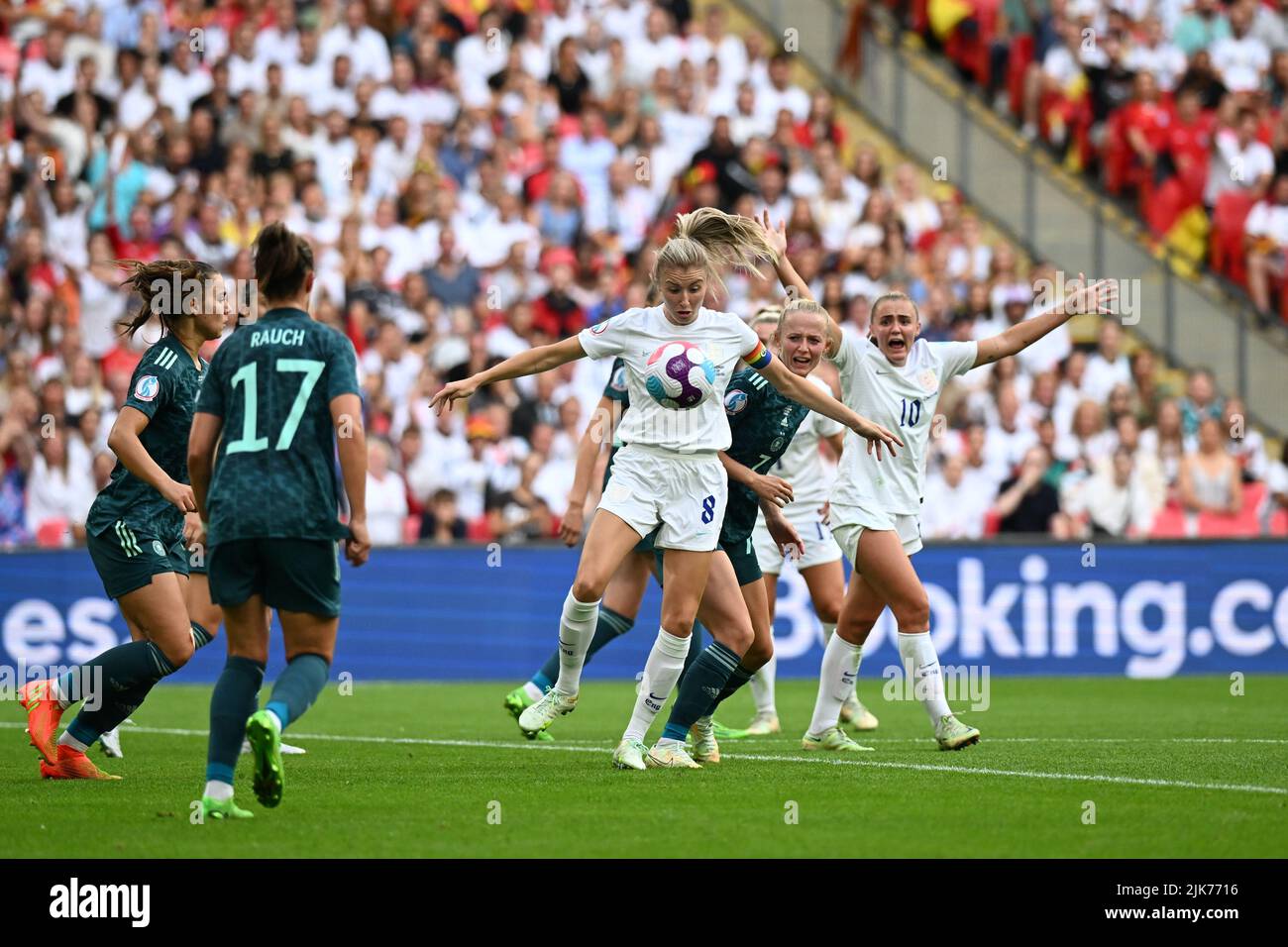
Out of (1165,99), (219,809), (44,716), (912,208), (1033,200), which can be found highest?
(1165,99)

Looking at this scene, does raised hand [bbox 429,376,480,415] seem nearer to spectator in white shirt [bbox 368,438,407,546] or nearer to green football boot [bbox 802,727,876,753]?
green football boot [bbox 802,727,876,753]

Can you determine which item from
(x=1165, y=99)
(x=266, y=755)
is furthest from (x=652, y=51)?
(x=266, y=755)

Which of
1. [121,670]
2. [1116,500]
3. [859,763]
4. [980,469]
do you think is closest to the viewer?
[121,670]

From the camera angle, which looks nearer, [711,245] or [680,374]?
[680,374]

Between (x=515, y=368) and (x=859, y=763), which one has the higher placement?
(x=515, y=368)

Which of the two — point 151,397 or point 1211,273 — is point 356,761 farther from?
point 1211,273

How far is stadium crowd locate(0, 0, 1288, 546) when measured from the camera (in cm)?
1808

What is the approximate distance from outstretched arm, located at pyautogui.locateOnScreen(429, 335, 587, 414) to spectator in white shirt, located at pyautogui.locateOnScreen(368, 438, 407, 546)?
8796mm

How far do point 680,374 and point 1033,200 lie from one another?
46.0 feet

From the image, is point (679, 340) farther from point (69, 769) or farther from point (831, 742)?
point (69, 769)

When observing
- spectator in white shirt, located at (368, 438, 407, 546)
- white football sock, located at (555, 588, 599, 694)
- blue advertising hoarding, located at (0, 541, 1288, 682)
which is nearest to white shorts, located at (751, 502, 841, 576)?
white football sock, located at (555, 588, 599, 694)

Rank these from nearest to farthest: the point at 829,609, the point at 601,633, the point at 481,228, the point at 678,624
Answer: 1. the point at 678,624
2. the point at 601,633
3. the point at 829,609
4. the point at 481,228

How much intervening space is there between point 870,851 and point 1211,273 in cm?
1616

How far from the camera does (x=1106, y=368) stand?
19.5m
